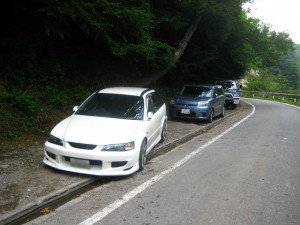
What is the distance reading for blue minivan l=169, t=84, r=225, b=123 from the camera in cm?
1394

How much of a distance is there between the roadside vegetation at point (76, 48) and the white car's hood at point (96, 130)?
7.22ft

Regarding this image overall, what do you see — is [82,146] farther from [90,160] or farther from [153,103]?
[153,103]

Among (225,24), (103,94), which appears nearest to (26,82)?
(103,94)

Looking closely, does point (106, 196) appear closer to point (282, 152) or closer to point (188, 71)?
point (282, 152)

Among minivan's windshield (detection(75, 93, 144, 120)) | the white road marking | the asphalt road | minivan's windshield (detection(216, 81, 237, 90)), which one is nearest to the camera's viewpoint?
the white road marking

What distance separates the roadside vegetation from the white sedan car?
2.17m

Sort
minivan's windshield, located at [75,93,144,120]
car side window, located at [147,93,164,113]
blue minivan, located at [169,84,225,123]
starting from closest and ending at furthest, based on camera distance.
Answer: minivan's windshield, located at [75,93,144,120] → car side window, located at [147,93,164,113] → blue minivan, located at [169,84,225,123]

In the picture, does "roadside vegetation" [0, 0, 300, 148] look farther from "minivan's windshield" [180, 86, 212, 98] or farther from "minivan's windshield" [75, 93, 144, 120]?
"minivan's windshield" [75, 93, 144, 120]

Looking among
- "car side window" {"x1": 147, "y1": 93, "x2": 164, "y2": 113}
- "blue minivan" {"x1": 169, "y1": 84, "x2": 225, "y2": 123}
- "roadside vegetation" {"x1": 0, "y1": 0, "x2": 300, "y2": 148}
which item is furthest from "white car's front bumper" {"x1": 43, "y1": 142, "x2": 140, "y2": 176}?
"blue minivan" {"x1": 169, "y1": 84, "x2": 225, "y2": 123}

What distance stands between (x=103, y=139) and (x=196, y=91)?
9366 mm

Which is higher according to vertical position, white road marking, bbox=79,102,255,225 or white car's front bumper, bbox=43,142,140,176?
white car's front bumper, bbox=43,142,140,176

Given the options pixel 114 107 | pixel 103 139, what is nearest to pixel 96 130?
pixel 103 139

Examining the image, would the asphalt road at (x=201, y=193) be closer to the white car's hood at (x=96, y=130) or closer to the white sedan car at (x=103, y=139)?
the white sedan car at (x=103, y=139)

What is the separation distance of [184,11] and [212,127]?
17.9 feet
